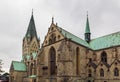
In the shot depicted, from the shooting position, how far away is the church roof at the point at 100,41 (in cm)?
5844

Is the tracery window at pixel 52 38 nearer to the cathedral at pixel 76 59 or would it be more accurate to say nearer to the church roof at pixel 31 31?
the cathedral at pixel 76 59

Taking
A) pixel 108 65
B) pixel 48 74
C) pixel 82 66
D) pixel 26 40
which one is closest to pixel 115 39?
pixel 108 65

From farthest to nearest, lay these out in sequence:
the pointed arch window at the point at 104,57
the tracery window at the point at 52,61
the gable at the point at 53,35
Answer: the pointed arch window at the point at 104,57 < the tracery window at the point at 52,61 < the gable at the point at 53,35

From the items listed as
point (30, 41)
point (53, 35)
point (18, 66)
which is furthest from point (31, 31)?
point (53, 35)

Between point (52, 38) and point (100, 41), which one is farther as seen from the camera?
point (100, 41)

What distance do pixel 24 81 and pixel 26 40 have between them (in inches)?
1098

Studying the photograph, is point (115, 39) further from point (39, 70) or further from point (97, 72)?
point (39, 70)

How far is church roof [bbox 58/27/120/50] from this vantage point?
58.4 meters

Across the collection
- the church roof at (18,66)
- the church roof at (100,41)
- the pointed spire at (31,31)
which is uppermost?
the pointed spire at (31,31)

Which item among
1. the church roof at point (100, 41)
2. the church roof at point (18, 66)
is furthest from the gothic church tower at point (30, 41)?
the church roof at point (100, 41)

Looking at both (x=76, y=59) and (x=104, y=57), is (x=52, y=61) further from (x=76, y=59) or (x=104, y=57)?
(x=104, y=57)

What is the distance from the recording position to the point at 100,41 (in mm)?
64875

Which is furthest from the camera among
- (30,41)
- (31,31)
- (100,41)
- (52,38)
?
(31,31)

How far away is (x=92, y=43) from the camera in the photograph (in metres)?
67.1
